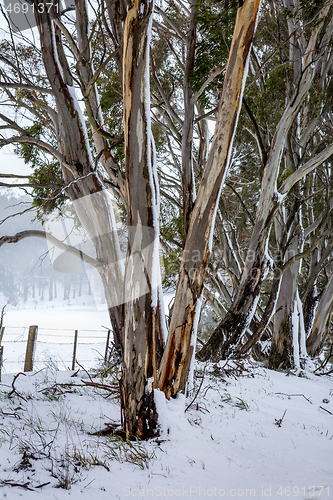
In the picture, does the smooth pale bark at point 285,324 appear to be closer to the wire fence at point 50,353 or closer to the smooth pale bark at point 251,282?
the smooth pale bark at point 251,282

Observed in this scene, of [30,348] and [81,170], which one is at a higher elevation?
[81,170]

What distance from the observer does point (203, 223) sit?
261cm

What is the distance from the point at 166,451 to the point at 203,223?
5.18ft

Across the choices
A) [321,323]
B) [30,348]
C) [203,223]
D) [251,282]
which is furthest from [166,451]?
[321,323]

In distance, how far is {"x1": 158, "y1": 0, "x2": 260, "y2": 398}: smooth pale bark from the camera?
99.8 inches

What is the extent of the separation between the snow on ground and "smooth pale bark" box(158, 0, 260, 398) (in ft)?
0.94

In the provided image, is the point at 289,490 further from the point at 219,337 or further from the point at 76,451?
the point at 219,337

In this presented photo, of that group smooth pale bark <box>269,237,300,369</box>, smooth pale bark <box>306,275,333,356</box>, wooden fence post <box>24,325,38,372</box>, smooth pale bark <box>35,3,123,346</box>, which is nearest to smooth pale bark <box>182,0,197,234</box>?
smooth pale bark <box>35,3,123,346</box>

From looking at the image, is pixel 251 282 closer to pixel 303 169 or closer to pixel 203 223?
pixel 303 169

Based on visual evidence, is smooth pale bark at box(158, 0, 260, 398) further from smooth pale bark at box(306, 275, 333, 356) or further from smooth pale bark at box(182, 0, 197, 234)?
smooth pale bark at box(306, 275, 333, 356)

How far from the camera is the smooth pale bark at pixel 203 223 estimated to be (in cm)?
254

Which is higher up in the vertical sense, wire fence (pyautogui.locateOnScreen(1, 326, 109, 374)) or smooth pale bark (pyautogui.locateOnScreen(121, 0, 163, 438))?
smooth pale bark (pyautogui.locateOnScreen(121, 0, 163, 438))

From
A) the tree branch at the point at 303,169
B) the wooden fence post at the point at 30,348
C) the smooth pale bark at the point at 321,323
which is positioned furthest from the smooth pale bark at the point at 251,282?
the smooth pale bark at the point at 321,323

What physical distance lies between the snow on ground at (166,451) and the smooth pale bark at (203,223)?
0.29 meters
